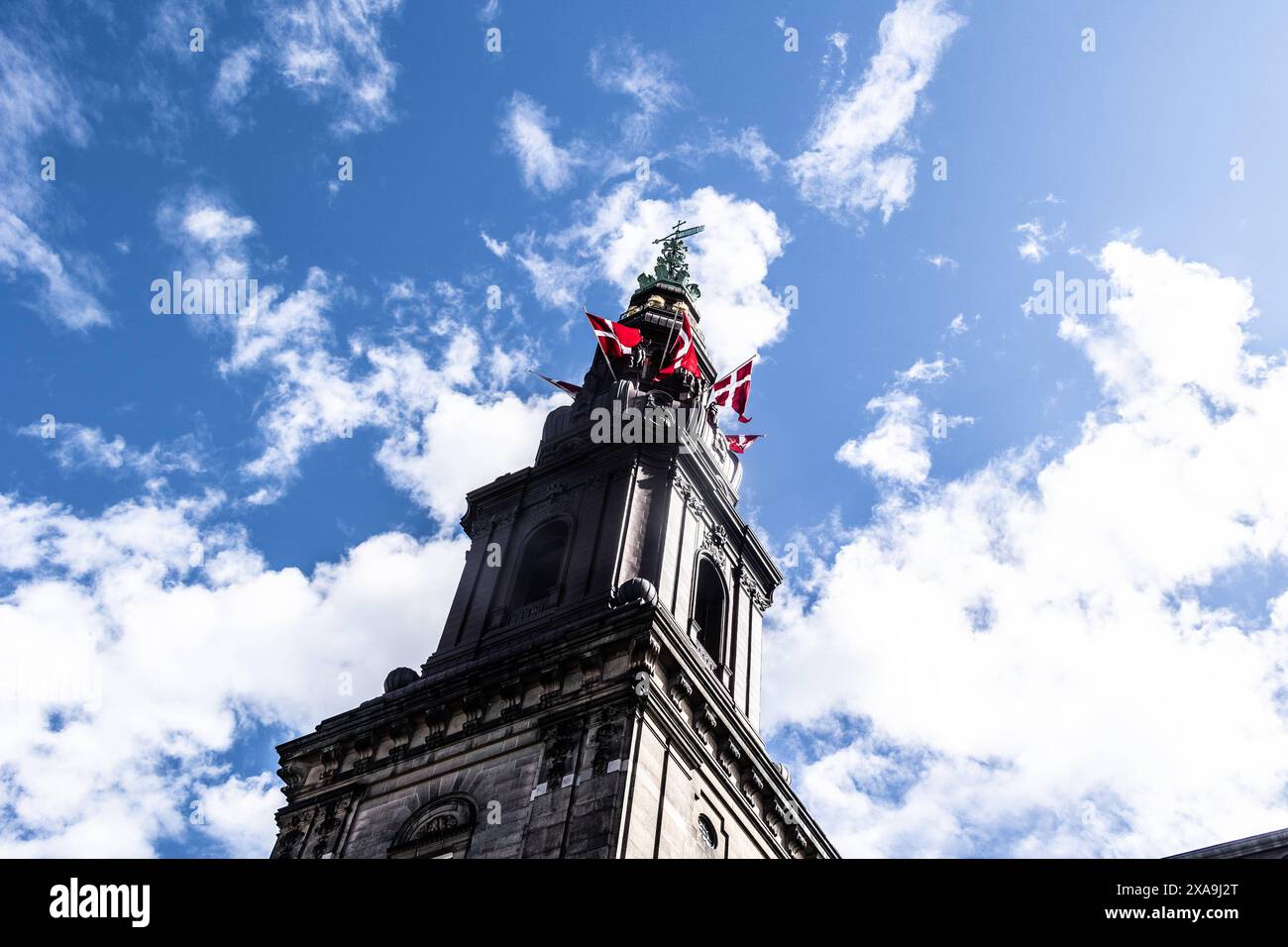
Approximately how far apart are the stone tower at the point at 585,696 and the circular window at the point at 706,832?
0.07m

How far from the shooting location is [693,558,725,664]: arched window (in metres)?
41.5

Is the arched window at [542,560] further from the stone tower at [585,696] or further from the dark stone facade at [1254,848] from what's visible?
the dark stone facade at [1254,848]

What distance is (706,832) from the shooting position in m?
32.5

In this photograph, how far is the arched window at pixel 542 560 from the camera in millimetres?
41906

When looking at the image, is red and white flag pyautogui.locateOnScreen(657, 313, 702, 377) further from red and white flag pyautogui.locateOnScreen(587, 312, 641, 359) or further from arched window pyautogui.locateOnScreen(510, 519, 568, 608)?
arched window pyautogui.locateOnScreen(510, 519, 568, 608)

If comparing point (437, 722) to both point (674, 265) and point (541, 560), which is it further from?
point (674, 265)

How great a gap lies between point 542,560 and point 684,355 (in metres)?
11.5

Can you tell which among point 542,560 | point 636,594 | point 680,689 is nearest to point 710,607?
point 542,560

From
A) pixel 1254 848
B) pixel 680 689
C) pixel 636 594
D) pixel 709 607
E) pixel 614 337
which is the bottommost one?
pixel 1254 848

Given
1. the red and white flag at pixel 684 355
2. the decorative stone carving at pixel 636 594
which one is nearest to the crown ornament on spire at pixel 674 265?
the red and white flag at pixel 684 355

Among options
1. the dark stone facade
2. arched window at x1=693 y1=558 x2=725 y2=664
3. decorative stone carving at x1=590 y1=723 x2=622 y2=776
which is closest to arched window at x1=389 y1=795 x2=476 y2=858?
decorative stone carving at x1=590 y1=723 x2=622 y2=776

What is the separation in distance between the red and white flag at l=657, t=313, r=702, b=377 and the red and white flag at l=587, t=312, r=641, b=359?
1830 millimetres
